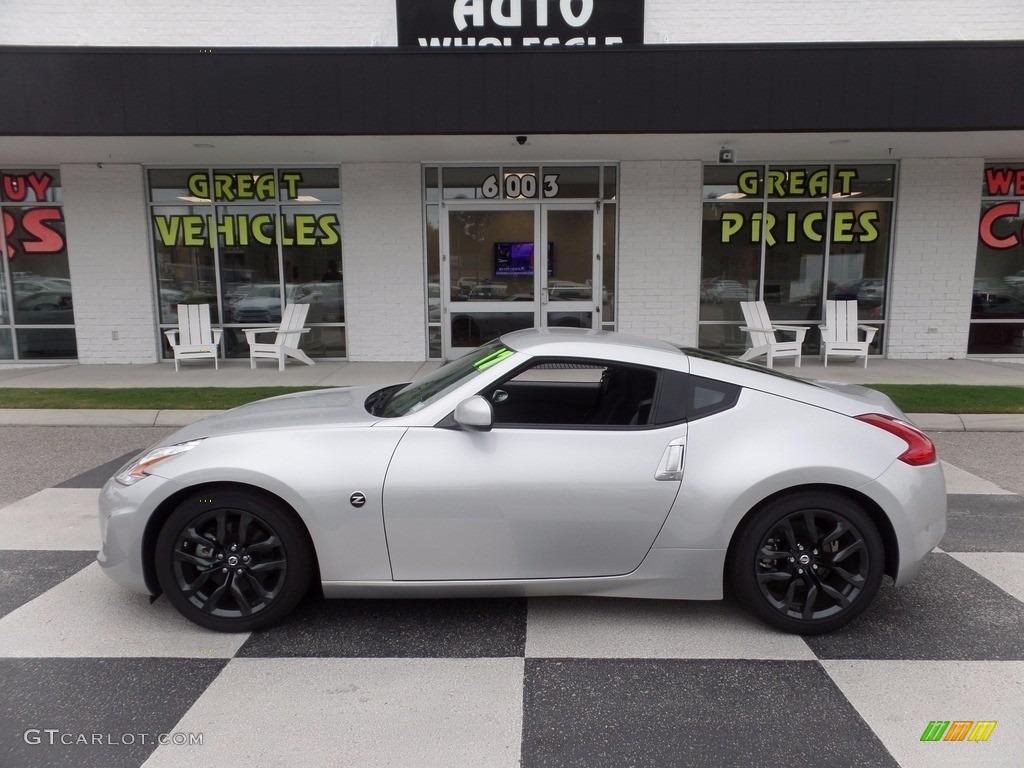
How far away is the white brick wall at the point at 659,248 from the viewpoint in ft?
40.1

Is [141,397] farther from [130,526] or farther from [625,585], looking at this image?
[625,585]

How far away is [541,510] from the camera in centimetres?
326

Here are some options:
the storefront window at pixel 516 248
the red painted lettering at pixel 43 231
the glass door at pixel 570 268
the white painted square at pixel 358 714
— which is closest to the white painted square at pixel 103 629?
the white painted square at pixel 358 714

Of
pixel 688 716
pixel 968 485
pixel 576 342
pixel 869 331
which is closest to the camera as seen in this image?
pixel 688 716

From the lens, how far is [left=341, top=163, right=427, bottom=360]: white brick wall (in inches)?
484

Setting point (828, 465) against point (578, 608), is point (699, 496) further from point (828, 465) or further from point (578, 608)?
point (578, 608)

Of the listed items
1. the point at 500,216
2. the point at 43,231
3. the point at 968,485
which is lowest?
the point at 968,485

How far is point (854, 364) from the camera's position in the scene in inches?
480

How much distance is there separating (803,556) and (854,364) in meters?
10.1

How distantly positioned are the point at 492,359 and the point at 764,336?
925 cm

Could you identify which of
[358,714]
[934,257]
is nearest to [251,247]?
[358,714]

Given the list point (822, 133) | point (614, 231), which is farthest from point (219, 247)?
point (822, 133)

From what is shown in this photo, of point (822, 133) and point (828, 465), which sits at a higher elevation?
point (822, 133)

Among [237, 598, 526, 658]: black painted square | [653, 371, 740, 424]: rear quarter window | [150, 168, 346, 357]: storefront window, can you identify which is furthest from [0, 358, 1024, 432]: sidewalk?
[653, 371, 740, 424]: rear quarter window
